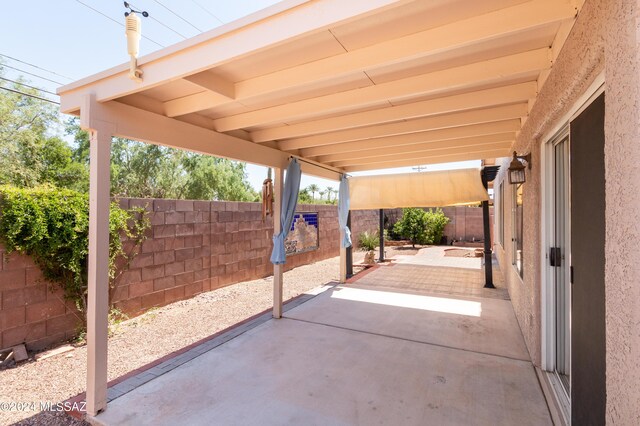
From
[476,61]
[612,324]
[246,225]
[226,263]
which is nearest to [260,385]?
[612,324]

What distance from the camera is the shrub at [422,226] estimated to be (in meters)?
15.5

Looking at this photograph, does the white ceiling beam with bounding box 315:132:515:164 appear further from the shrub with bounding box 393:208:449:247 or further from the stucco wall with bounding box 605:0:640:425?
the shrub with bounding box 393:208:449:247

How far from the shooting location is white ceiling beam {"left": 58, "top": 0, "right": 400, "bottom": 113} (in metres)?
1.79

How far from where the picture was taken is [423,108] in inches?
138

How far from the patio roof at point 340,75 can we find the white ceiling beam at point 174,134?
0.04 ft

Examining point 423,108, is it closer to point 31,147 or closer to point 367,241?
point 367,241

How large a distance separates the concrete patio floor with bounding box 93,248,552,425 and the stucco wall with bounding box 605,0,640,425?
1.66m

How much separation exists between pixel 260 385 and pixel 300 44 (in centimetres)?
310

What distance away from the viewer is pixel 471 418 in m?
2.57

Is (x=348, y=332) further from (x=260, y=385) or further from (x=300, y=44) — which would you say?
(x=300, y=44)

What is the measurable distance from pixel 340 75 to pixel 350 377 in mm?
2896

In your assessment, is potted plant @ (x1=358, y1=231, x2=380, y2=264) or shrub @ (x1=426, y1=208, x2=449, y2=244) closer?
potted plant @ (x1=358, y1=231, x2=380, y2=264)

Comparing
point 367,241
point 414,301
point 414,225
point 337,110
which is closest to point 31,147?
point 367,241

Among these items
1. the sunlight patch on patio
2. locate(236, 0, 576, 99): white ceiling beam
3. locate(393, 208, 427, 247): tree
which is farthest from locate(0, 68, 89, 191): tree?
locate(393, 208, 427, 247): tree
